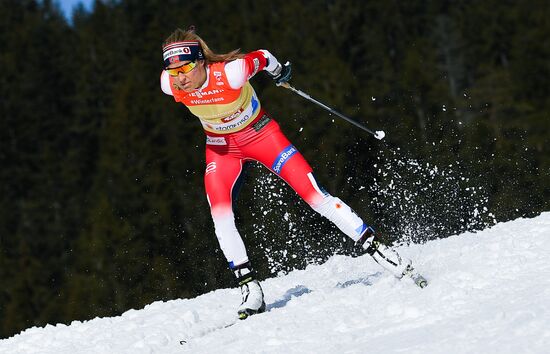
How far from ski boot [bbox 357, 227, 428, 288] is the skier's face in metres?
1.55

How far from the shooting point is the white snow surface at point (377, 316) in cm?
425

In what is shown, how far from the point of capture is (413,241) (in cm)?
895

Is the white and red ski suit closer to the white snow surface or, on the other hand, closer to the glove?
the glove

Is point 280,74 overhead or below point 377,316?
overhead

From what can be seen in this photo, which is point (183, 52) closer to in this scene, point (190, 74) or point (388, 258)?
point (190, 74)

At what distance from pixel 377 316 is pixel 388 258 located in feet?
2.82

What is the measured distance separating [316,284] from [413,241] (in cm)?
218

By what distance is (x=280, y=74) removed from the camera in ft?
21.0

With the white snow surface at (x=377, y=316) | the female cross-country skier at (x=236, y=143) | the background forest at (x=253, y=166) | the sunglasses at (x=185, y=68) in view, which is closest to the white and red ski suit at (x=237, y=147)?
the female cross-country skier at (x=236, y=143)

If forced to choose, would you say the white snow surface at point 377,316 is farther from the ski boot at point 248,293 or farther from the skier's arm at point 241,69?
the skier's arm at point 241,69

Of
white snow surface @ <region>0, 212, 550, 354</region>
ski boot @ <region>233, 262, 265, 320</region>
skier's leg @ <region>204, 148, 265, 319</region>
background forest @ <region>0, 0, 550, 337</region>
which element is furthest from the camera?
background forest @ <region>0, 0, 550, 337</region>

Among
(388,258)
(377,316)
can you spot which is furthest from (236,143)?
(377,316)

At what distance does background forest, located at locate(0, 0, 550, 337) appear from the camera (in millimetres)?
25375

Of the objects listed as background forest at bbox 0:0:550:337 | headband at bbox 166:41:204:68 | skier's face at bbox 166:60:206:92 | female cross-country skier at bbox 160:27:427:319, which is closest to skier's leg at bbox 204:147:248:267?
female cross-country skier at bbox 160:27:427:319
